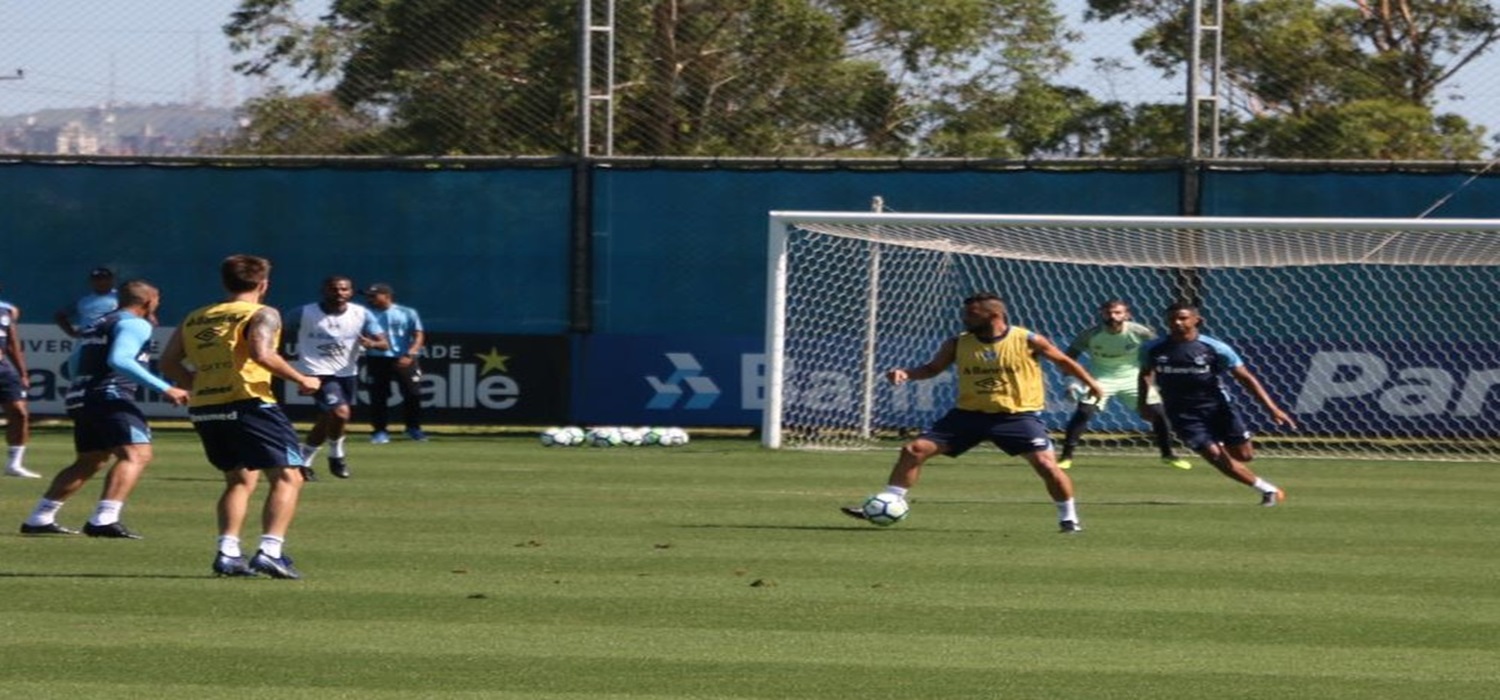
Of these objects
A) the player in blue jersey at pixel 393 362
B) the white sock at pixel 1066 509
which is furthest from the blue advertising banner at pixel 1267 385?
the white sock at pixel 1066 509

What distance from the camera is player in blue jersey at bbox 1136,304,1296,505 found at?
17.3m

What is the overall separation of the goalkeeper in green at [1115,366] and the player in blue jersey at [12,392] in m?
→ 8.89

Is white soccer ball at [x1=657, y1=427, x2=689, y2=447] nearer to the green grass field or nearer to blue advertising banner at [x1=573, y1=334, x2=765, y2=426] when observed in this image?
blue advertising banner at [x1=573, y1=334, x2=765, y2=426]

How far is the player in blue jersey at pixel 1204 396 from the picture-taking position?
56.7 feet

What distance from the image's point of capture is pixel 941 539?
46.3 ft

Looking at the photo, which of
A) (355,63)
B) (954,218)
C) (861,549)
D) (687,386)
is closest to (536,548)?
(861,549)

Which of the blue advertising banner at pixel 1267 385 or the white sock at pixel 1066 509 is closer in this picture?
the white sock at pixel 1066 509

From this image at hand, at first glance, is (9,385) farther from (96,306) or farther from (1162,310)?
(1162,310)

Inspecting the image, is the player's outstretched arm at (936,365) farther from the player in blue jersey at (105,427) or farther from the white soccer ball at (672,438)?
the white soccer ball at (672,438)

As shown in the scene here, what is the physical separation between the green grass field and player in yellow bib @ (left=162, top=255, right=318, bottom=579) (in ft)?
0.97

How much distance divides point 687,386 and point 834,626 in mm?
15025

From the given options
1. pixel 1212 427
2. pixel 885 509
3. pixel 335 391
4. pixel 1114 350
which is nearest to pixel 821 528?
pixel 885 509

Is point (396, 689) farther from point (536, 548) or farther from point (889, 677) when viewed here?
point (536, 548)

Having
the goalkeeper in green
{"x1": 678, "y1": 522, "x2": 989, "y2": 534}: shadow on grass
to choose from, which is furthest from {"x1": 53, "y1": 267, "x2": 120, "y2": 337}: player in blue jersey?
the goalkeeper in green
